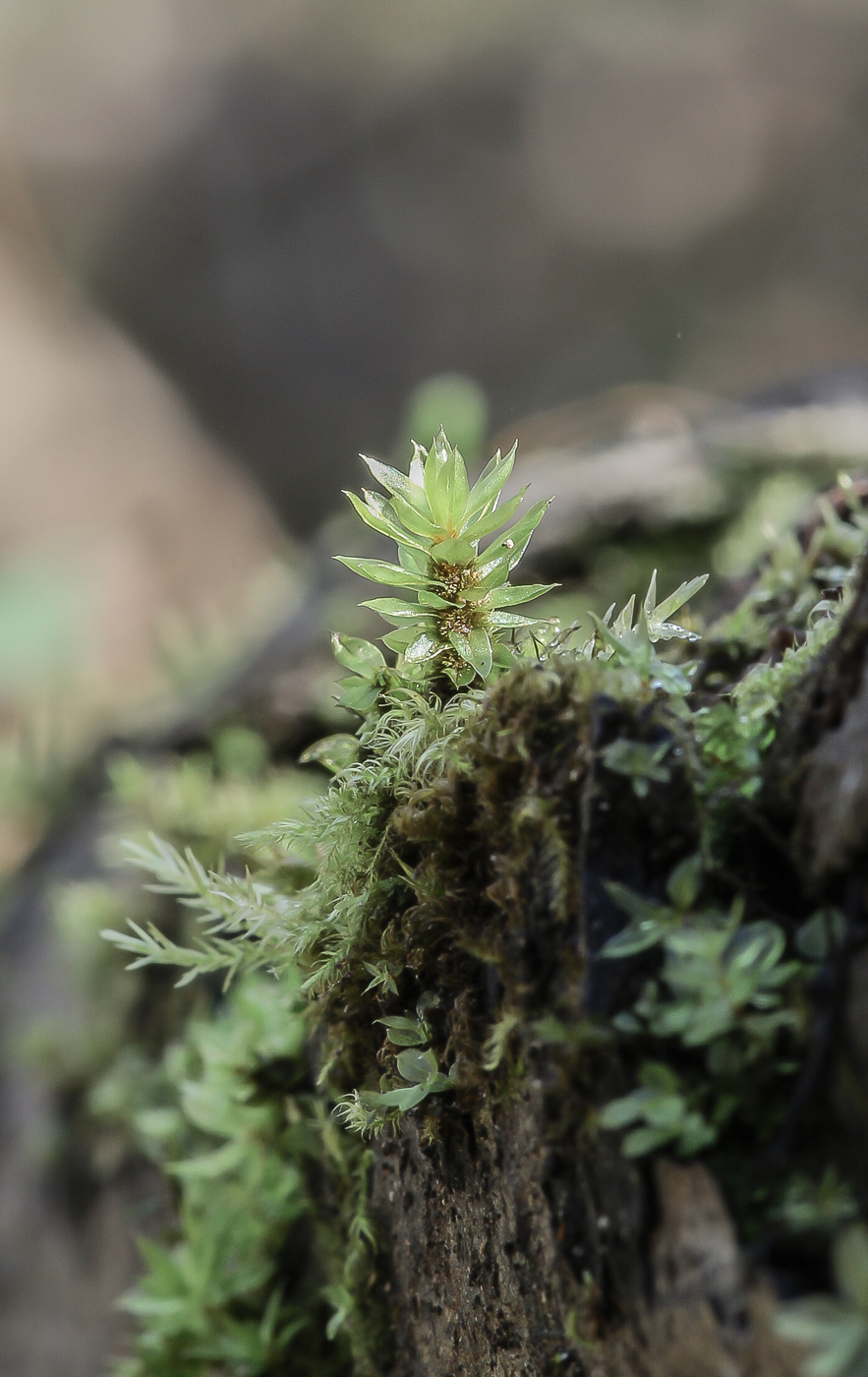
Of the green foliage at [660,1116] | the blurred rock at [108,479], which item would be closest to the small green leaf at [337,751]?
the green foliage at [660,1116]

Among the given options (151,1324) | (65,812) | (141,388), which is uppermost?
(141,388)

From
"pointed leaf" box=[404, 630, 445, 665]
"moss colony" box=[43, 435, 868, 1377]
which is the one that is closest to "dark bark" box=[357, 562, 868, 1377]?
"moss colony" box=[43, 435, 868, 1377]

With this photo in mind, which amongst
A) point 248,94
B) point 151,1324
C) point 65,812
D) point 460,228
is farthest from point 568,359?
point 151,1324

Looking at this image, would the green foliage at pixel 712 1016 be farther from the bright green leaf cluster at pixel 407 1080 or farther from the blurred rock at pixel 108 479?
the blurred rock at pixel 108 479

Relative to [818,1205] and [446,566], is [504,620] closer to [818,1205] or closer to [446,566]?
[446,566]

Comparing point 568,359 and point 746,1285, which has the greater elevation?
point 568,359

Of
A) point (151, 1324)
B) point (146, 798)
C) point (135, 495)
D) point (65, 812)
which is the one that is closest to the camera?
point (151, 1324)

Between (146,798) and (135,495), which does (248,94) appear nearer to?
(135,495)
